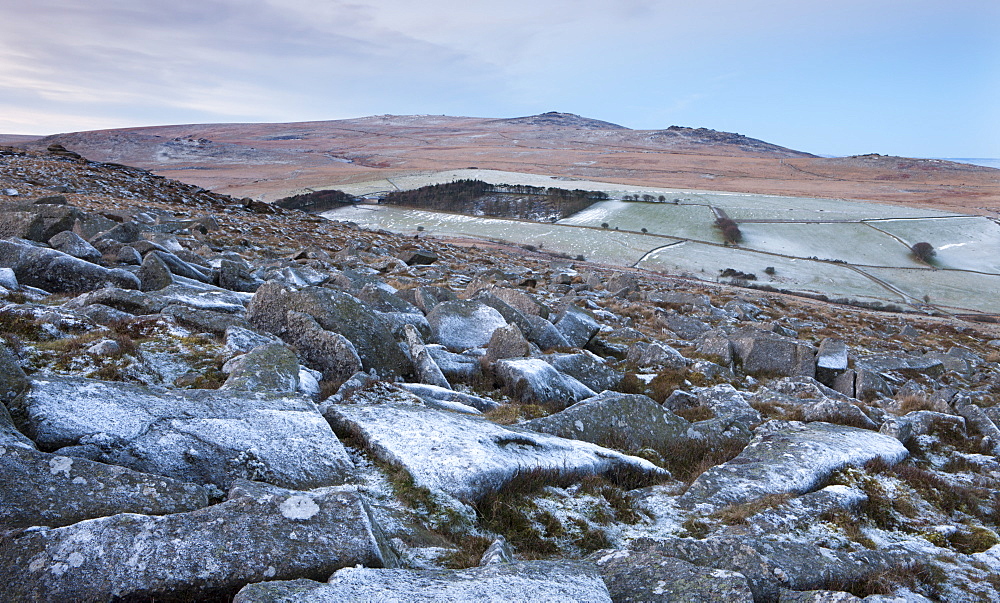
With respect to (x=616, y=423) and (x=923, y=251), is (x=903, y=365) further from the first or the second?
(x=923, y=251)

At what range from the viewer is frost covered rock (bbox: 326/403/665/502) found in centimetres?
612

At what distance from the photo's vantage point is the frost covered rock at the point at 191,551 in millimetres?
3461

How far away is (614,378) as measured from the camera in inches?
475

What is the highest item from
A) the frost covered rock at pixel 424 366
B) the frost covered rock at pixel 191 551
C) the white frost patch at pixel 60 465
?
the white frost patch at pixel 60 465

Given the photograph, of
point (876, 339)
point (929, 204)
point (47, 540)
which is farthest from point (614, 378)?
point (929, 204)

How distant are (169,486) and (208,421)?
130cm

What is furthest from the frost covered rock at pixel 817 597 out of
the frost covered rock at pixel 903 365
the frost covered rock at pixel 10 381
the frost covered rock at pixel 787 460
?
the frost covered rock at pixel 903 365

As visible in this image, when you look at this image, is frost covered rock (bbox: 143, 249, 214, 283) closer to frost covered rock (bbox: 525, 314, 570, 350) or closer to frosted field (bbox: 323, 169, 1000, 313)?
frost covered rock (bbox: 525, 314, 570, 350)

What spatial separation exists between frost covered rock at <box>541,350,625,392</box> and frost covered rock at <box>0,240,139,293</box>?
914cm

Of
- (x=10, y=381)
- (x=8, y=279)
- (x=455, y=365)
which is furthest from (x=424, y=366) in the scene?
(x=8, y=279)

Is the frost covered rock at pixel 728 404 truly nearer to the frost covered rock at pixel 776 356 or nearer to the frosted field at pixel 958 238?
the frost covered rock at pixel 776 356

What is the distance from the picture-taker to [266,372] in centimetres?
755

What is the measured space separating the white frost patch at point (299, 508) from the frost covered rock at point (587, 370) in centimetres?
711

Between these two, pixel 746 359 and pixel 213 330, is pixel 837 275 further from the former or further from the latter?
pixel 213 330
